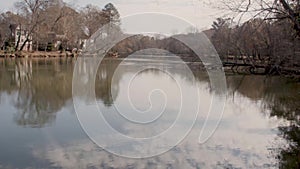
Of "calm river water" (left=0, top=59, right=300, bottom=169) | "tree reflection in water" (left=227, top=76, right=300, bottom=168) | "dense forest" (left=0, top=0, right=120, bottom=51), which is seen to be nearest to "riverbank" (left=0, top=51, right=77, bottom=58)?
"dense forest" (left=0, top=0, right=120, bottom=51)

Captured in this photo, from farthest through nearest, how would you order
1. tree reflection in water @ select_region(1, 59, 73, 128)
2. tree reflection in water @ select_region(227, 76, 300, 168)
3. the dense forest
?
the dense forest
tree reflection in water @ select_region(1, 59, 73, 128)
tree reflection in water @ select_region(227, 76, 300, 168)

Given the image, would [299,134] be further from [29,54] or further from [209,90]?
[29,54]

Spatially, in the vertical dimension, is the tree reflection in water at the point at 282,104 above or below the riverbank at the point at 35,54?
below

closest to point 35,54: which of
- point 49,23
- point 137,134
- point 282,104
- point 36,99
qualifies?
point 49,23

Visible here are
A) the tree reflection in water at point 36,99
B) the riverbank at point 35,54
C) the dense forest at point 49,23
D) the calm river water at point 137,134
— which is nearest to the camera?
the calm river water at point 137,134

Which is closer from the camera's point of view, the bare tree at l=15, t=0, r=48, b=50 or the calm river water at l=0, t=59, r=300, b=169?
the calm river water at l=0, t=59, r=300, b=169

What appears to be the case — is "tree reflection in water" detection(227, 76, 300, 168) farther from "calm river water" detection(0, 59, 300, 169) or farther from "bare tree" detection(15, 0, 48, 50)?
"bare tree" detection(15, 0, 48, 50)

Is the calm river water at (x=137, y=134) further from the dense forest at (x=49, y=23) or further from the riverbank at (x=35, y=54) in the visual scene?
the dense forest at (x=49, y=23)

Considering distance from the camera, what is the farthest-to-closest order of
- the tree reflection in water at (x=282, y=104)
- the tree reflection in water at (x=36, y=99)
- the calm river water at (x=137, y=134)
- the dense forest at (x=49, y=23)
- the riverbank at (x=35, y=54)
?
the dense forest at (x=49, y=23) < the riverbank at (x=35, y=54) < the tree reflection in water at (x=36, y=99) < the tree reflection in water at (x=282, y=104) < the calm river water at (x=137, y=134)

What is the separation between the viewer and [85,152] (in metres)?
6.04

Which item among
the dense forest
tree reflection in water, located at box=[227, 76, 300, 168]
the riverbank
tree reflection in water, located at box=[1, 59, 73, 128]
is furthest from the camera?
the dense forest

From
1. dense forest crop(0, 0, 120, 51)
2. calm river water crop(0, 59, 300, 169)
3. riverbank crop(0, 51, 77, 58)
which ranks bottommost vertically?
calm river water crop(0, 59, 300, 169)

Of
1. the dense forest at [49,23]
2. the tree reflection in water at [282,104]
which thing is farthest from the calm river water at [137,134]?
the dense forest at [49,23]

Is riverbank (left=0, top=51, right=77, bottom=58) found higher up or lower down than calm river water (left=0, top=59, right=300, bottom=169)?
higher up
